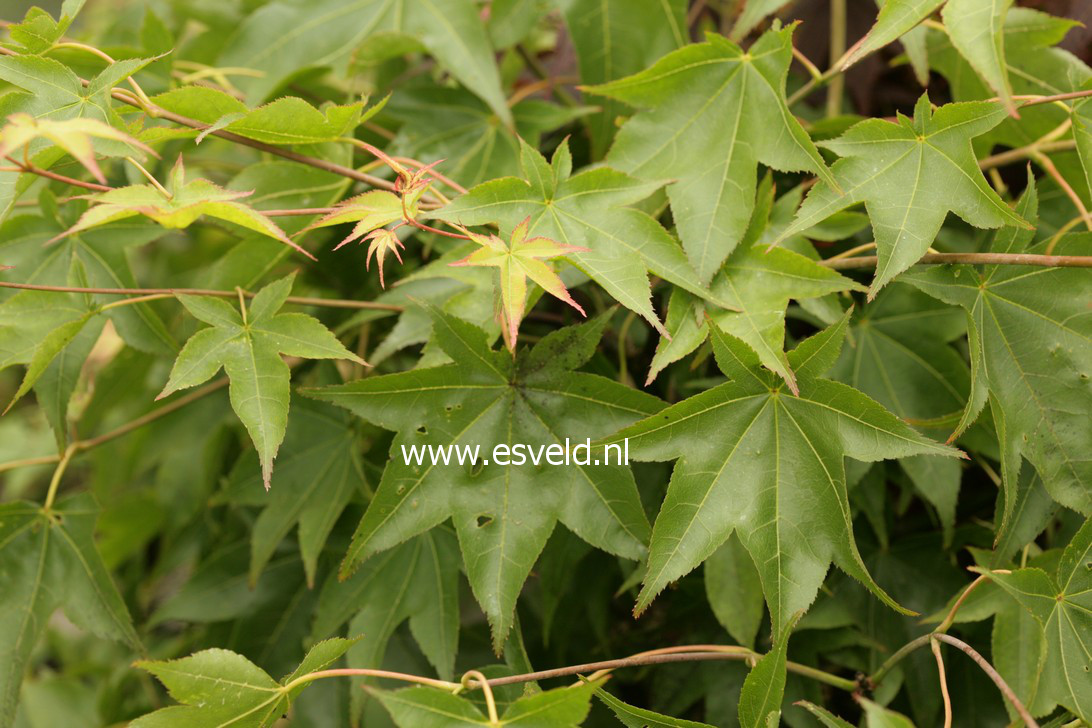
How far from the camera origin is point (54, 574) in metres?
0.99

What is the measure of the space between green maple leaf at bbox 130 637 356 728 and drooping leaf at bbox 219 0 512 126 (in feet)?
2.35

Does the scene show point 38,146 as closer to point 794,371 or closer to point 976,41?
point 794,371

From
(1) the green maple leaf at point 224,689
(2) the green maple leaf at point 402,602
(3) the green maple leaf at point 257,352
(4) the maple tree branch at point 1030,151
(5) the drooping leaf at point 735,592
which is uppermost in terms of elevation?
(4) the maple tree branch at point 1030,151

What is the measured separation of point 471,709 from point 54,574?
2.05ft

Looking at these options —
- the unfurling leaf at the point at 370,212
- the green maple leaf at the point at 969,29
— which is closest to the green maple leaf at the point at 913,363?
the green maple leaf at the point at 969,29

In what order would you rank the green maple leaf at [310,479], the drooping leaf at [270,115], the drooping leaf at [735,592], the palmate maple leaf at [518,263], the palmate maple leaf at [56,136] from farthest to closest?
1. the green maple leaf at [310,479]
2. the drooping leaf at [735,592]
3. the drooping leaf at [270,115]
4. the palmate maple leaf at [518,263]
5. the palmate maple leaf at [56,136]

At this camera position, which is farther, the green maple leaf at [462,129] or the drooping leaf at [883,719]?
the green maple leaf at [462,129]

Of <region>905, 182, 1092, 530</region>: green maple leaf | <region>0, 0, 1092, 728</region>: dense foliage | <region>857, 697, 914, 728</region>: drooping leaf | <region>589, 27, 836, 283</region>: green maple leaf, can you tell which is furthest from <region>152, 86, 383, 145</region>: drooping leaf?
<region>857, 697, 914, 728</region>: drooping leaf

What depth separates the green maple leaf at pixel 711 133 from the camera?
799 millimetres

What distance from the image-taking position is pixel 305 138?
83cm

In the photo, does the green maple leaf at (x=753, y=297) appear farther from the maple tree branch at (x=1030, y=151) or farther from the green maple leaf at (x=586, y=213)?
the maple tree branch at (x=1030, y=151)

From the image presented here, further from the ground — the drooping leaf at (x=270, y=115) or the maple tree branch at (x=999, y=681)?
the drooping leaf at (x=270, y=115)

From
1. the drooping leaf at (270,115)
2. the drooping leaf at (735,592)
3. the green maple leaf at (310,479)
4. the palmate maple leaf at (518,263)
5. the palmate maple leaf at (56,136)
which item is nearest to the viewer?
the palmate maple leaf at (56,136)

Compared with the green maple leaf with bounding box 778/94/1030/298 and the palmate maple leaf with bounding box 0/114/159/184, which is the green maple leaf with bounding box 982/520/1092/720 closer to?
the green maple leaf with bounding box 778/94/1030/298
